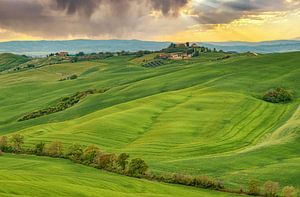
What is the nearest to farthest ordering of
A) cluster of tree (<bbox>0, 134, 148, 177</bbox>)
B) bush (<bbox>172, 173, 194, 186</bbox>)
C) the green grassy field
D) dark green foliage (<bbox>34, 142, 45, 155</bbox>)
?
bush (<bbox>172, 173, 194, 186</bbox>) < cluster of tree (<bbox>0, 134, 148, 177</bbox>) < the green grassy field < dark green foliage (<bbox>34, 142, 45, 155</bbox>)

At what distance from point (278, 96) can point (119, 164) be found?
76.0 meters

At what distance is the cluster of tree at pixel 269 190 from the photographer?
6066 centimetres

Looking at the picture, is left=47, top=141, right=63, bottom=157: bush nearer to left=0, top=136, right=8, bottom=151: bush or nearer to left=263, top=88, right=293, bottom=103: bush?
left=0, top=136, right=8, bottom=151: bush

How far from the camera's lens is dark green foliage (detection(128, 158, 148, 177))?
2813 inches

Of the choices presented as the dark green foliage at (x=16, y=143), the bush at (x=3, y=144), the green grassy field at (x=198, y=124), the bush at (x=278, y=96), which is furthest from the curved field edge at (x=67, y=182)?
the bush at (x=278, y=96)

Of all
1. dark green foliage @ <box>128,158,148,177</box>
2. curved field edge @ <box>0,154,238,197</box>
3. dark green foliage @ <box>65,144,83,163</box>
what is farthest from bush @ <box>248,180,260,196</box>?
dark green foliage @ <box>65,144,83,163</box>

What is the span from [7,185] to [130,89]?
123338 millimetres

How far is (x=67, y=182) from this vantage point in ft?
190

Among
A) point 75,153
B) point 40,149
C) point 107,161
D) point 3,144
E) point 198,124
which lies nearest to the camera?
point 107,161

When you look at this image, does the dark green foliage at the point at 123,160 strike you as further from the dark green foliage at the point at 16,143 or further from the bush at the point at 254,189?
the dark green foliage at the point at 16,143

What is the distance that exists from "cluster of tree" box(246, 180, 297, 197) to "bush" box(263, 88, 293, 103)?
76.6 m

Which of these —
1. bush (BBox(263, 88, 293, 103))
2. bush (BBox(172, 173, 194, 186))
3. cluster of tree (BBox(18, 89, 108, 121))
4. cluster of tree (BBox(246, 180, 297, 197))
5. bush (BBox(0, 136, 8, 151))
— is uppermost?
bush (BBox(263, 88, 293, 103))

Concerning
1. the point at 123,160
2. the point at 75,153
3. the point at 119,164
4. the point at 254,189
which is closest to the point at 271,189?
the point at 254,189

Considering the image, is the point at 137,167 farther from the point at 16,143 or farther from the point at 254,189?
the point at 16,143
